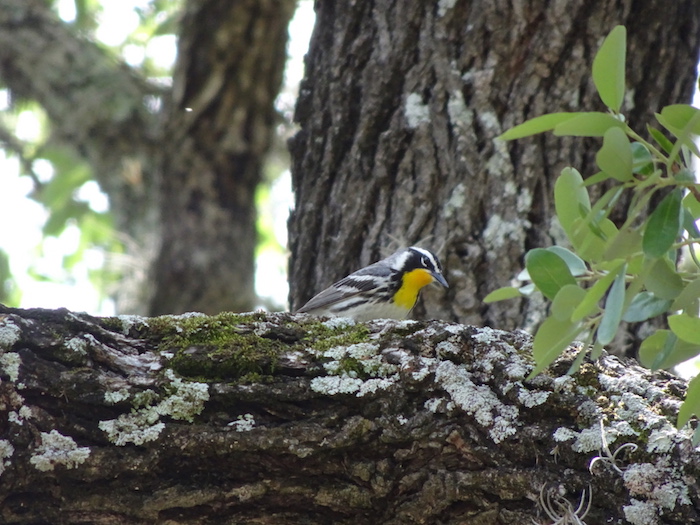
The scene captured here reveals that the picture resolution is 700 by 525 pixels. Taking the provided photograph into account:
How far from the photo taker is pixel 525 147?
4.06 meters

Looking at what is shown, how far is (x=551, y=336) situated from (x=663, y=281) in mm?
254

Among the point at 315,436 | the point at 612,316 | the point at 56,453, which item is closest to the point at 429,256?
the point at 315,436

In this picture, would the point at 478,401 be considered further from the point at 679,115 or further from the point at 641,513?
the point at 679,115

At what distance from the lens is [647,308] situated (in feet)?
6.43

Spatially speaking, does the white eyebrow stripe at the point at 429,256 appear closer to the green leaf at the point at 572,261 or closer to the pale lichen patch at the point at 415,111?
the pale lichen patch at the point at 415,111

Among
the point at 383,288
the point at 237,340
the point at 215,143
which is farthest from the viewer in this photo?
the point at 215,143

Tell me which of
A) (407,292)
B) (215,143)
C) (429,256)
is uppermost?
(215,143)

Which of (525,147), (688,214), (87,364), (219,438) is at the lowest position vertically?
(219,438)

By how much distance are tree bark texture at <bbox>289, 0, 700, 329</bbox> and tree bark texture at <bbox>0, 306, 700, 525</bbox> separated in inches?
59.0

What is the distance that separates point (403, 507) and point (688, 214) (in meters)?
1.05

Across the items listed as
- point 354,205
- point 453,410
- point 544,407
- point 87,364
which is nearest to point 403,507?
point 453,410

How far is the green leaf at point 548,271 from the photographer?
6.19 ft

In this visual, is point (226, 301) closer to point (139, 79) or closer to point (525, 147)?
point (139, 79)

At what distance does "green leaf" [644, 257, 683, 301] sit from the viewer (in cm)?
181
